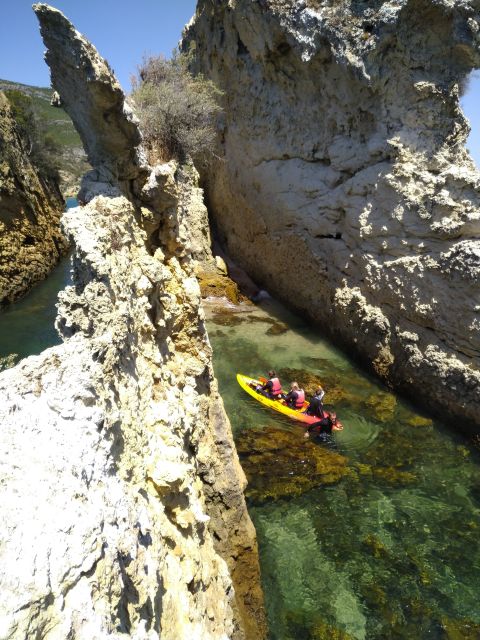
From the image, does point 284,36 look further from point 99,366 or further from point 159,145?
point 99,366

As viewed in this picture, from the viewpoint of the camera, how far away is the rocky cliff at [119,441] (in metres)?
1.89

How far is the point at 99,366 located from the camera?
297 cm

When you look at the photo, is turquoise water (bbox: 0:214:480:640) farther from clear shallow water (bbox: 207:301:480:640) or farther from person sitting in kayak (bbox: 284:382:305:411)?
person sitting in kayak (bbox: 284:382:305:411)

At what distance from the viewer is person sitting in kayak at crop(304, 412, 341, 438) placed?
8.97 m

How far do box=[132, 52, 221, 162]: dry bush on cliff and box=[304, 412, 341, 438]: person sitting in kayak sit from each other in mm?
6192

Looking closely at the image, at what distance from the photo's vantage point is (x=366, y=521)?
6867 mm

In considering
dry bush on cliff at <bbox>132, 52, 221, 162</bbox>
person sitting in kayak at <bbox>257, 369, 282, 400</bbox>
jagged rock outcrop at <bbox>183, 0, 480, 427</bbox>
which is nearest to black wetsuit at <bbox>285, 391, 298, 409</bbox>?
person sitting in kayak at <bbox>257, 369, 282, 400</bbox>

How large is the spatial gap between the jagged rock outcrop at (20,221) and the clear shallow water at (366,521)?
9.34m

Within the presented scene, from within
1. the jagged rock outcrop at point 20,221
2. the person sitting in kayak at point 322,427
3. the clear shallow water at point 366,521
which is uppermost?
the jagged rock outcrop at point 20,221

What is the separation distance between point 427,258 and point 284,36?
726 centimetres

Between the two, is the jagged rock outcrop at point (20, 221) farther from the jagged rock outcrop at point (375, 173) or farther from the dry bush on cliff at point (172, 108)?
the jagged rock outcrop at point (375, 173)

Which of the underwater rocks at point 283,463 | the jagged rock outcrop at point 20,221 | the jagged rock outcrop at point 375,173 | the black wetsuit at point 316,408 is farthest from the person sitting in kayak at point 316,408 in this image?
the jagged rock outcrop at point 20,221

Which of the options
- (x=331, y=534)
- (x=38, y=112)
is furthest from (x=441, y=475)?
(x=38, y=112)

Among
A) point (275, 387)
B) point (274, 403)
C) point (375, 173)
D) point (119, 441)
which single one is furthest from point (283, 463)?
point (375, 173)
